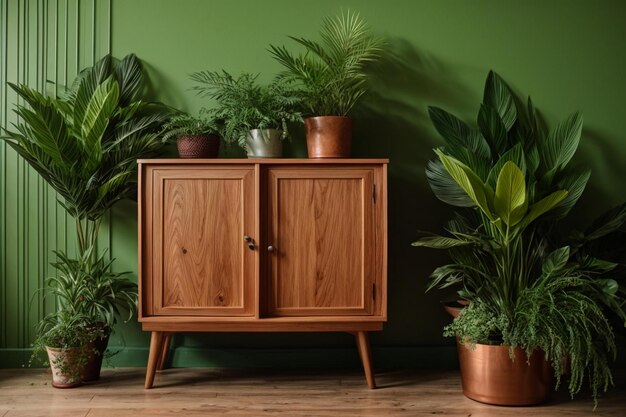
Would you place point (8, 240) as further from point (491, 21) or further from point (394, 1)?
point (491, 21)

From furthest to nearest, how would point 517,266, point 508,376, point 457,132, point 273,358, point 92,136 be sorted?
point 273,358, point 457,132, point 92,136, point 517,266, point 508,376

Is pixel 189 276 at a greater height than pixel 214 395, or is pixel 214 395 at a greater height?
pixel 189 276

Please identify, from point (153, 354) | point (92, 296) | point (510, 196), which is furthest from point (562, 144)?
point (92, 296)

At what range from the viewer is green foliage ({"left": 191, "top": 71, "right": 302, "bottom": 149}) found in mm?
2742

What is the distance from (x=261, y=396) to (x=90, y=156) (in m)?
1.35

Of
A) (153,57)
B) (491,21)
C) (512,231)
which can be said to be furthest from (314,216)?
(491,21)

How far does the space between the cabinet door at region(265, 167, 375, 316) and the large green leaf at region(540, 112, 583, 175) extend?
850 mm

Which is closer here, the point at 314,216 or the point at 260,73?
the point at 314,216

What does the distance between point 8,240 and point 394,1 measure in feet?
7.68

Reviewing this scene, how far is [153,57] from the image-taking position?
305cm

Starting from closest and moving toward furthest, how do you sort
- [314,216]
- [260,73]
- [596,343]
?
[596,343], [314,216], [260,73]

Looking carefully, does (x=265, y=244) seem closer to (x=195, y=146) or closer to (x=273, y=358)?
(x=195, y=146)

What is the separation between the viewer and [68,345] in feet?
8.90

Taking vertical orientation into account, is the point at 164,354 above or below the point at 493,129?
below
